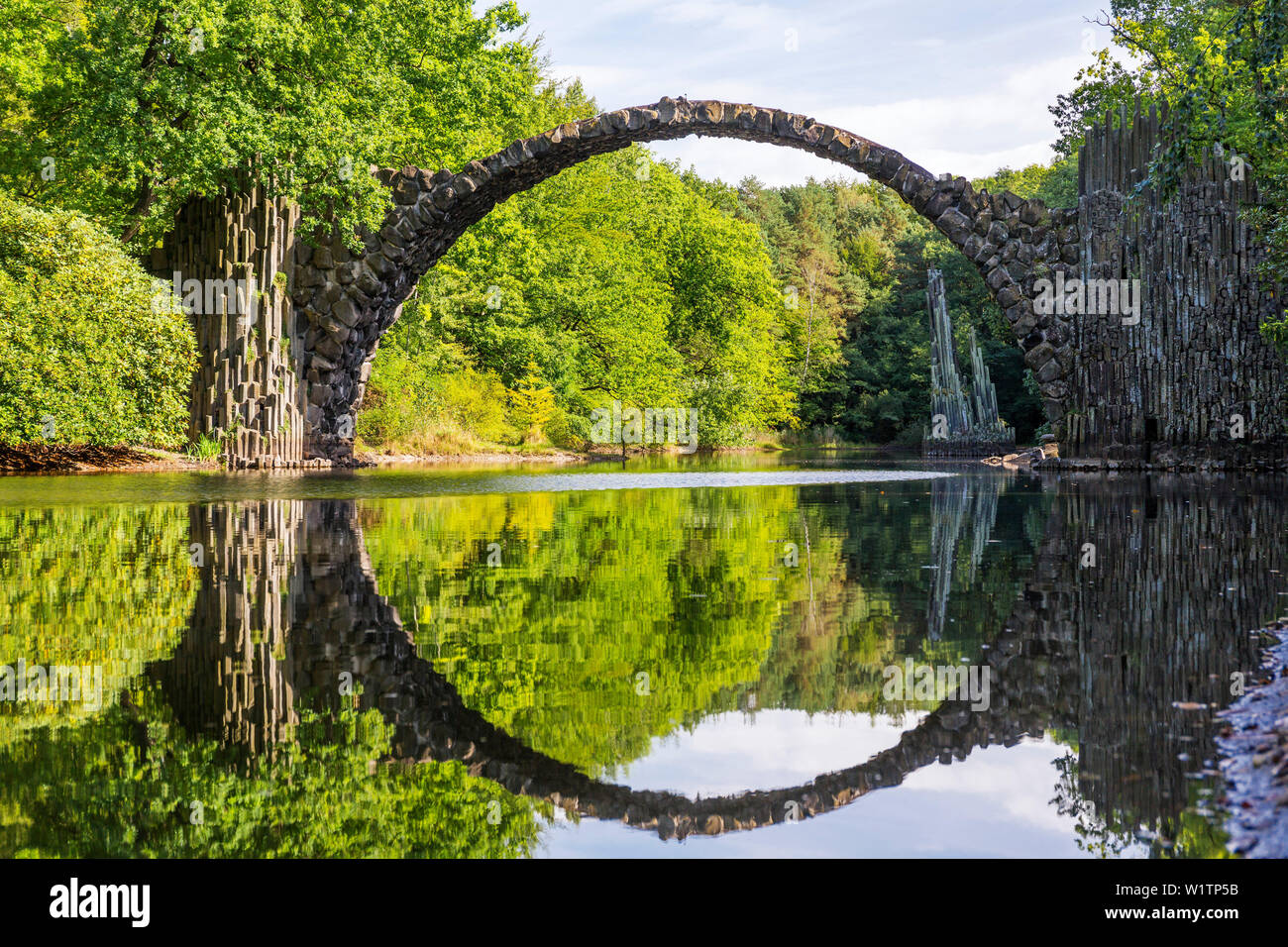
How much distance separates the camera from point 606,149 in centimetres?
2066

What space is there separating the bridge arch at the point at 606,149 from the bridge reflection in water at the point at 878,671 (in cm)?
1223

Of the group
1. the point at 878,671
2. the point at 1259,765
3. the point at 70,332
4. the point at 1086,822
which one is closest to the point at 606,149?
the point at 70,332

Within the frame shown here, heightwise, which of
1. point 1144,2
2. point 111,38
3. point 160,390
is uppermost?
point 1144,2

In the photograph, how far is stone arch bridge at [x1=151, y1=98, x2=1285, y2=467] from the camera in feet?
56.4

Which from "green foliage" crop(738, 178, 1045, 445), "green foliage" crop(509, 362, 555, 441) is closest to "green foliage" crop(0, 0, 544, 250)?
"green foliage" crop(509, 362, 555, 441)

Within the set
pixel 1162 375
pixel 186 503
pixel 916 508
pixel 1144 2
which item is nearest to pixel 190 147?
pixel 186 503

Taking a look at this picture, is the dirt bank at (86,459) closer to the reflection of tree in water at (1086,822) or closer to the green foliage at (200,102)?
the green foliage at (200,102)

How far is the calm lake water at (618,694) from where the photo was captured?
2377mm

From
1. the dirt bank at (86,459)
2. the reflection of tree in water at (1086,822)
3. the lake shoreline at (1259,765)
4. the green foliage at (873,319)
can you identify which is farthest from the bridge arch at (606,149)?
the green foliage at (873,319)

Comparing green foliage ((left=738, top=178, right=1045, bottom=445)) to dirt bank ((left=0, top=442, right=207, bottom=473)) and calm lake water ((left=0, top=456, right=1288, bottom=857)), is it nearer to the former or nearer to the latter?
dirt bank ((left=0, top=442, right=207, bottom=473))

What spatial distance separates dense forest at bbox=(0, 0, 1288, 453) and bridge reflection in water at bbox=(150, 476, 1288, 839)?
385 centimetres

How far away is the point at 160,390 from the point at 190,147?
3611 millimetres

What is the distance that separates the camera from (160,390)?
54.4ft
